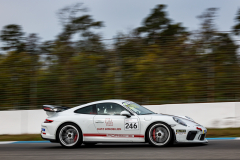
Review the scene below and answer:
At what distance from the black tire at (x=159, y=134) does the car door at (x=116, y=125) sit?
31 cm

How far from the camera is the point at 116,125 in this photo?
7.70 meters

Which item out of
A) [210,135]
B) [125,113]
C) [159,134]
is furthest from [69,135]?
[210,135]

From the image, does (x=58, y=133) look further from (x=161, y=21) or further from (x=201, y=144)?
(x=161, y=21)

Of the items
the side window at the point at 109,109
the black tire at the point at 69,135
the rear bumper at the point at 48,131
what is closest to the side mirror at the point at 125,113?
the side window at the point at 109,109

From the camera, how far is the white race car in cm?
741

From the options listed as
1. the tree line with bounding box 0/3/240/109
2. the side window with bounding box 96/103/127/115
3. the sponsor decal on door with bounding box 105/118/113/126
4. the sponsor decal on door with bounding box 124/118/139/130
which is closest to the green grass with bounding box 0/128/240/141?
the tree line with bounding box 0/3/240/109

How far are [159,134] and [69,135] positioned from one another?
2258 millimetres

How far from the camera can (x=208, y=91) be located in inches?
509

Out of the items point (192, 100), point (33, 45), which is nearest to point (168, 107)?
point (192, 100)

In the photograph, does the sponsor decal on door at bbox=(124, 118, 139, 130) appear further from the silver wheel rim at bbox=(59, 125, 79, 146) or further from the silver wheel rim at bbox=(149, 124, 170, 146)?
the silver wheel rim at bbox=(59, 125, 79, 146)

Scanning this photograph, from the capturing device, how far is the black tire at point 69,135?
7.94 meters

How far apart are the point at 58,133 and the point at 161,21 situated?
12.1 m

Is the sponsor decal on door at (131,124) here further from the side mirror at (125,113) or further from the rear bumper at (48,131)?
the rear bumper at (48,131)

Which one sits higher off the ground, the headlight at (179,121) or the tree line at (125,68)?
the tree line at (125,68)
